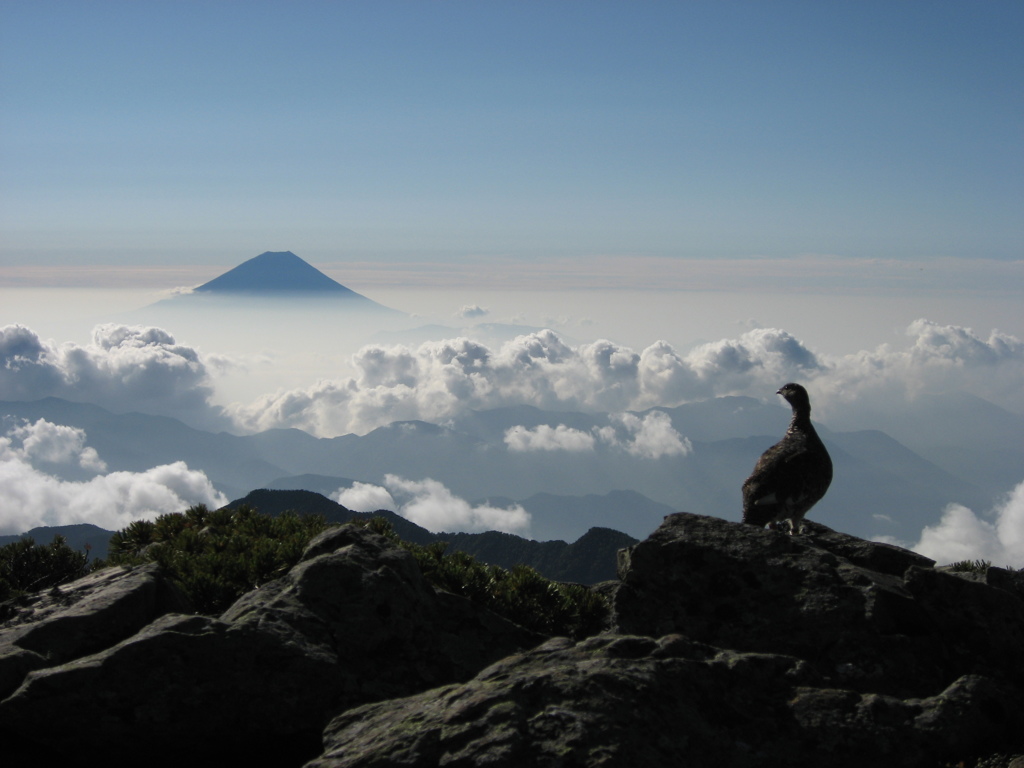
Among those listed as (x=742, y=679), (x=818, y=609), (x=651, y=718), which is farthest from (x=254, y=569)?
(x=818, y=609)

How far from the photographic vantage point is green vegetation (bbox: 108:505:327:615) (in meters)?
12.1

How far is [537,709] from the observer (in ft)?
21.6

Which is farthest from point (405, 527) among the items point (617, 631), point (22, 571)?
point (617, 631)

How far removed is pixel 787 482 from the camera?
11.5 meters

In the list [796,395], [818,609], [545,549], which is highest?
[796,395]

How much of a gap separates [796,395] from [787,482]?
1.92 m

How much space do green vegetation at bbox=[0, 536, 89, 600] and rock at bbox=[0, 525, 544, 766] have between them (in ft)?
21.5

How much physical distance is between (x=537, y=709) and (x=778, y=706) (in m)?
2.57

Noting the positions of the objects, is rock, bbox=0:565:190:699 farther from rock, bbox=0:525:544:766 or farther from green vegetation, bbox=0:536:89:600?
green vegetation, bbox=0:536:89:600

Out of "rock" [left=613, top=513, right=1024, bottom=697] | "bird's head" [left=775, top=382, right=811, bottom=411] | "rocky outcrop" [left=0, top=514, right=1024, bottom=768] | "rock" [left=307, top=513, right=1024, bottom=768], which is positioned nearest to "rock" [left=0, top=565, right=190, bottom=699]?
"rocky outcrop" [left=0, top=514, right=1024, bottom=768]

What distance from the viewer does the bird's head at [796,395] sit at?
41.4 feet

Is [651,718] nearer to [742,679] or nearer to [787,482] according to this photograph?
[742,679]

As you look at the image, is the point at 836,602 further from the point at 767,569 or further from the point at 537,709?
the point at 537,709

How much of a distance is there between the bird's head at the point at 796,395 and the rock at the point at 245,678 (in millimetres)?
6978
